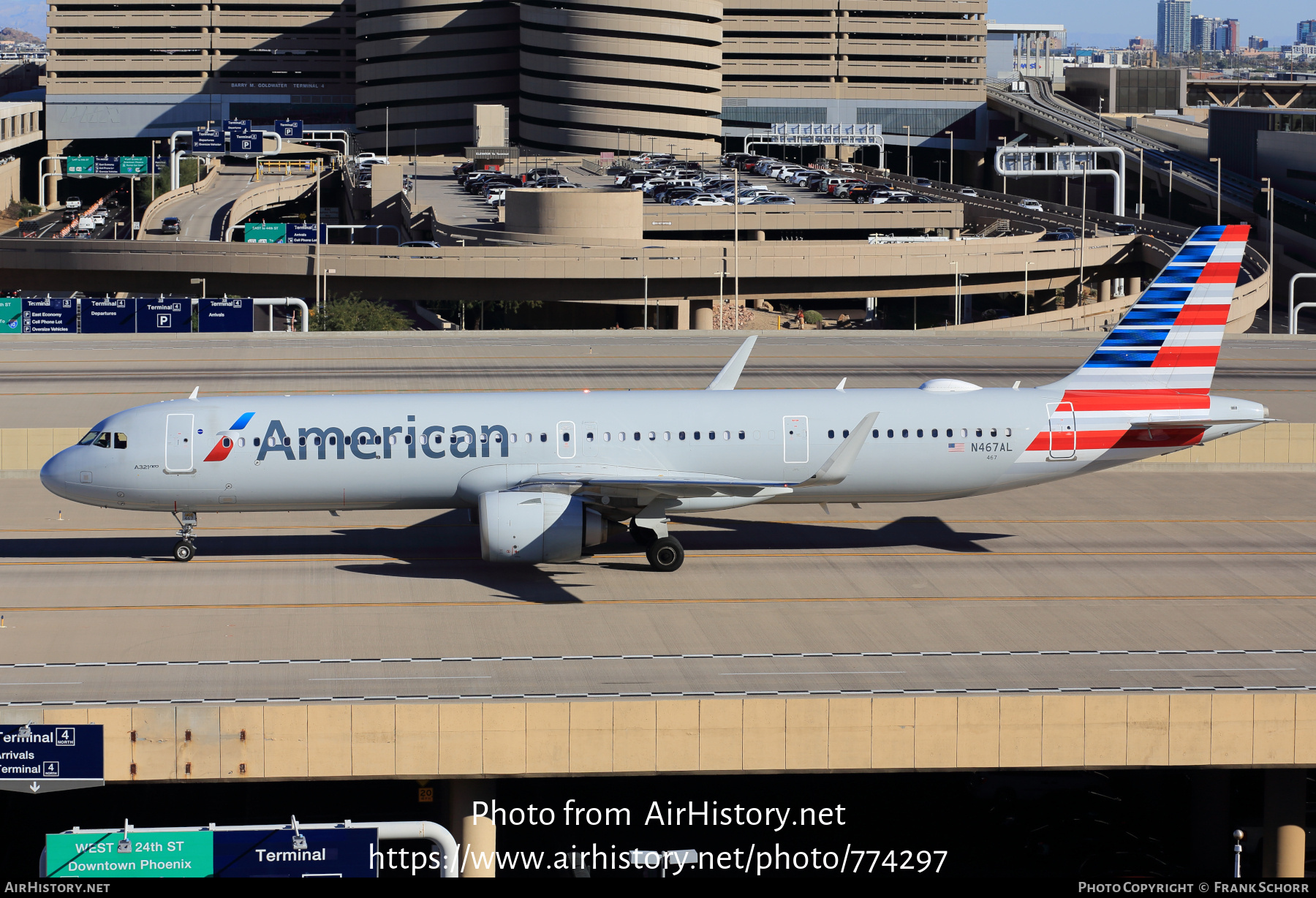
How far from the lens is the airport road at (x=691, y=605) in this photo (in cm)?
2927

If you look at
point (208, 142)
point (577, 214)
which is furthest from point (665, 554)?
point (208, 142)

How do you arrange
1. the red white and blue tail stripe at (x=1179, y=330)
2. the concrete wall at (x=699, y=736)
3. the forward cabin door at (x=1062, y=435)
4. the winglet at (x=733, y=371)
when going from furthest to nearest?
the winglet at (x=733, y=371) → the red white and blue tail stripe at (x=1179, y=330) → the forward cabin door at (x=1062, y=435) → the concrete wall at (x=699, y=736)

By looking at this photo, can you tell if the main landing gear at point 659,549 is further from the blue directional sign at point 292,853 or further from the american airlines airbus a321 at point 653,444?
the blue directional sign at point 292,853

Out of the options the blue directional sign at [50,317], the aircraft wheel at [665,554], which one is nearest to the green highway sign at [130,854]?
the aircraft wheel at [665,554]

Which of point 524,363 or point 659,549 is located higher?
point 524,363

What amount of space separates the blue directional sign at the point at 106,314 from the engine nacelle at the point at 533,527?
6307cm

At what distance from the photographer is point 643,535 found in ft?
122

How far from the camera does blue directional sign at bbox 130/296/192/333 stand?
89562 mm

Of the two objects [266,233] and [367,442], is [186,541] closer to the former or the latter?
[367,442]

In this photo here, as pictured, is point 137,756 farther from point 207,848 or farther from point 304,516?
point 304,516

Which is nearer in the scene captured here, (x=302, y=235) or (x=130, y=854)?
(x=130, y=854)

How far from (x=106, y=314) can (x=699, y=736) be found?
7383cm

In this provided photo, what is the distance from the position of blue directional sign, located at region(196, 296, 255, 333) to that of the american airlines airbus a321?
180 feet

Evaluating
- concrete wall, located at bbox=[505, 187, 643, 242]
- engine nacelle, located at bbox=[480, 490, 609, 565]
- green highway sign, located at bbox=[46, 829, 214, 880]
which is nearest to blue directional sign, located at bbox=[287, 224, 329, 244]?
concrete wall, located at bbox=[505, 187, 643, 242]
